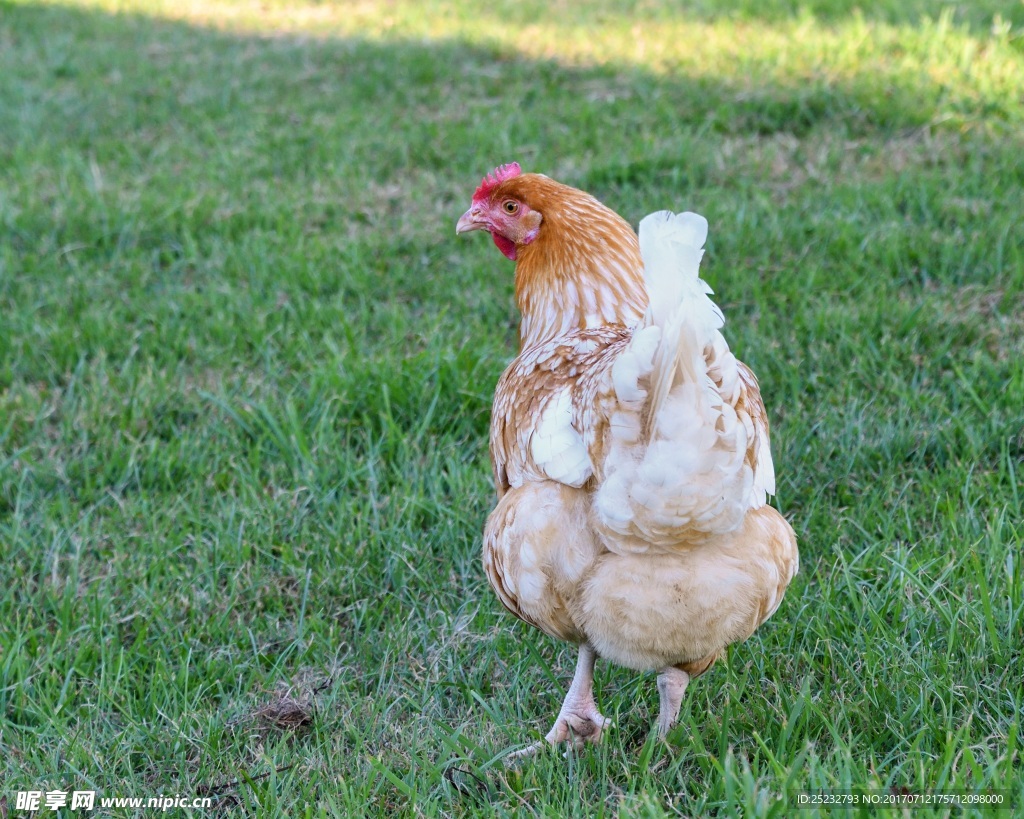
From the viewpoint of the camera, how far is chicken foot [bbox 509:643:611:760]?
98.0 inches

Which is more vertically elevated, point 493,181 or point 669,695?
point 493,181

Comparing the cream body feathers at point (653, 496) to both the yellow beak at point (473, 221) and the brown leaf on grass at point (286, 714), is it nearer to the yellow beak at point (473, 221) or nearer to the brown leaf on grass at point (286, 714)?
the brown leaf on grass at point (286, 714)

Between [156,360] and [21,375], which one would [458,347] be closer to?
[156,360]

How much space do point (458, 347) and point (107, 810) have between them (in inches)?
90.6

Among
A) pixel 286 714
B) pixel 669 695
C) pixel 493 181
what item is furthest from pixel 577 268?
pixel 286 714

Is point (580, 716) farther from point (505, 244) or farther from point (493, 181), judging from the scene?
point (493, 181)

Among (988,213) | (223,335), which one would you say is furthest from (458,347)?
(988,213)

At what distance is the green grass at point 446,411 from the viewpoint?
2492mm

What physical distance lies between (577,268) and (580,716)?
127 centimetres

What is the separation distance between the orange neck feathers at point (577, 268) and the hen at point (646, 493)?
0.16 m

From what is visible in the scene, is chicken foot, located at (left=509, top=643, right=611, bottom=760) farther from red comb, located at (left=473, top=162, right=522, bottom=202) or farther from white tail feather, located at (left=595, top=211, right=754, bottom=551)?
red comb, located at (left=473, top=162, right=522, bottom=202)

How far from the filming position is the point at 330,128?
6441mm

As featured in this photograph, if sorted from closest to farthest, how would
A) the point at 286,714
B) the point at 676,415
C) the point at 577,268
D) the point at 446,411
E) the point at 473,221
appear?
1. the point at 676,415
2. the point at 286,714
3. the point at 577,268
4. the point at 473,221
5. the point at 446,411

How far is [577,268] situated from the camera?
294 centimetres
